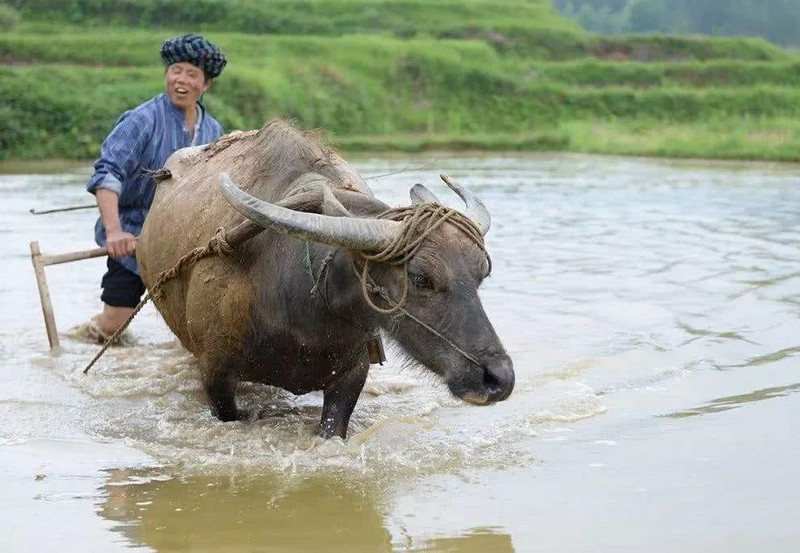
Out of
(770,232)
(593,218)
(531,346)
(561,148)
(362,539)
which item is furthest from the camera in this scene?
(561,148)

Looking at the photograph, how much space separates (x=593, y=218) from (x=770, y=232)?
2.50 m

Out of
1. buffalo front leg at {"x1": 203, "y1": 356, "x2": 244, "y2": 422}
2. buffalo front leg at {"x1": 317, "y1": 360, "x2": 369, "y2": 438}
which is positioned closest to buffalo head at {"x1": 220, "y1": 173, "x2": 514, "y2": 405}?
buffalo front leg at {"x1": 317, "y1": 360, "x2": 369, "y2": 438}

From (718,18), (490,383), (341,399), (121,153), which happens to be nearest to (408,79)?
(121,153)

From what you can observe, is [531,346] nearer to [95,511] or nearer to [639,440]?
[639,440]

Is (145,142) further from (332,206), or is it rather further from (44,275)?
(332,206)

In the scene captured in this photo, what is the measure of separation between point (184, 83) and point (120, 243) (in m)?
0.86

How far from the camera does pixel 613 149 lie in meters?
28.1

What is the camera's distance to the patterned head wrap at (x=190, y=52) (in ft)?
19.8

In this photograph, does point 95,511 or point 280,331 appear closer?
point 95,511

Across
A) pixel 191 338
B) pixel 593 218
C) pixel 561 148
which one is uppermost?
pixel 191 338

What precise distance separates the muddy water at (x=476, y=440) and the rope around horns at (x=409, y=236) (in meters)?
0.39

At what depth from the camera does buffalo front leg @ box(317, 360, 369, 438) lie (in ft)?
15.9

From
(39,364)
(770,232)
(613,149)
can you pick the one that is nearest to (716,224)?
(770,232)

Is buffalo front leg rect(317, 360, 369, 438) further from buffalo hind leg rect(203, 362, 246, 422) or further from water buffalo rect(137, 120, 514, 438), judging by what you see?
buffalo hind leg rect(203, 362, 246, 422)
